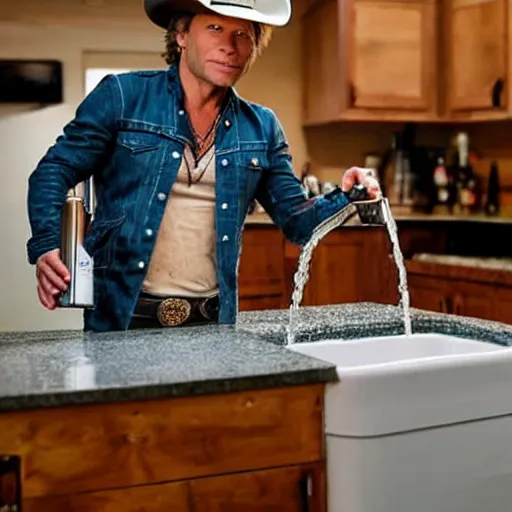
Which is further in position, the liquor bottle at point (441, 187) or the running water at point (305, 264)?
the liquor bottle at point (441, 187)

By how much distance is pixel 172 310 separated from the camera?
1683 millimetres

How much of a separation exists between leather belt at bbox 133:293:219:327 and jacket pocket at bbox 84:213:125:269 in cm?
10

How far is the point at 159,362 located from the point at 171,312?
46cm

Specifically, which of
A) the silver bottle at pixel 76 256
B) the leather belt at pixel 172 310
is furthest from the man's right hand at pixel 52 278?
the leather belt at pixel 172 310

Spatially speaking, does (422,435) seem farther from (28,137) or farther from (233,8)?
(28,137)

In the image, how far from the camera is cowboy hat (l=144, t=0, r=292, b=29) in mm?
1618

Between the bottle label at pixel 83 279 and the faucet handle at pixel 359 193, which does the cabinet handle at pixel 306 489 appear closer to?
the bottle label at pixel 83 279

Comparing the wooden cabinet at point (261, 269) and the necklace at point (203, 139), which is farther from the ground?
the necklace at point (203, 139)

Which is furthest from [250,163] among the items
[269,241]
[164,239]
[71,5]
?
[71,5]

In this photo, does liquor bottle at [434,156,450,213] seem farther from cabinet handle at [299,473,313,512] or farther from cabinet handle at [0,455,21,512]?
cabinet handle at [0,455,21,512]

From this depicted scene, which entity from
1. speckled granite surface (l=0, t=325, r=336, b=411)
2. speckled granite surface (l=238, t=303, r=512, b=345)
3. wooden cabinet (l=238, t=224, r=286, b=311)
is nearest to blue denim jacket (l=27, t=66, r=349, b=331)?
speckled granite surface (l=238, t=303, r=512, b=345)

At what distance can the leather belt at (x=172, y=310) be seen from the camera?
65.7 inches

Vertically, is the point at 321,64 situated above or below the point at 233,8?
above

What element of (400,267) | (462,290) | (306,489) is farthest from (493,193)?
(306,489)
